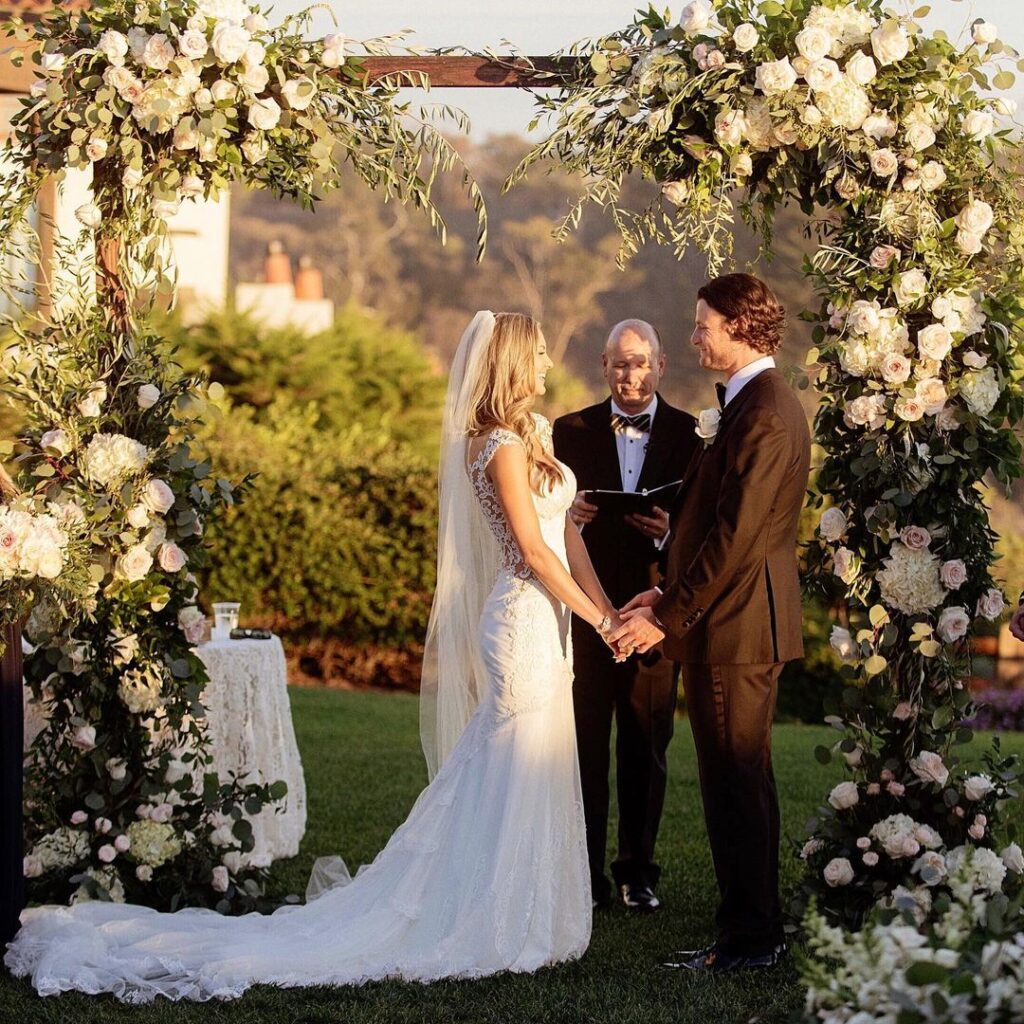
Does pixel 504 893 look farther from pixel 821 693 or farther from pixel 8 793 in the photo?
pixel 821 693

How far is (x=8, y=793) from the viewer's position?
176 inches

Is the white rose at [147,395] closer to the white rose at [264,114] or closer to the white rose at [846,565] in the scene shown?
the white rose at [264,114]

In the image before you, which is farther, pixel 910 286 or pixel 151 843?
pixel 151 843

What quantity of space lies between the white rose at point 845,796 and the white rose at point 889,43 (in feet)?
7.01

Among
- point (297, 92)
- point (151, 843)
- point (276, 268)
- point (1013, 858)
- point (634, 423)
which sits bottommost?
point (151, 843)

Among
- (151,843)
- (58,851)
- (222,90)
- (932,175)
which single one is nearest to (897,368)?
(932,175)

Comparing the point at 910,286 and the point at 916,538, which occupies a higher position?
the point at 910,286

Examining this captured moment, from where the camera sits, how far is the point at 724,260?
4625 millimetres

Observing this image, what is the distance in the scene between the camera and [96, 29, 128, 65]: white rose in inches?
176

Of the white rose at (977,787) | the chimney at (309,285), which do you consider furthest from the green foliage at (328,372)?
the white rose at (977,787)

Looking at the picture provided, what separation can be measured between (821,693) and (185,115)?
8039 mm

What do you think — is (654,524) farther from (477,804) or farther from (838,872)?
(838,872)

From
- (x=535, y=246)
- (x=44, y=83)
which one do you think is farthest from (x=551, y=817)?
(x=535, y=246)

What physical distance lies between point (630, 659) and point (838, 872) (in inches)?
43.9
